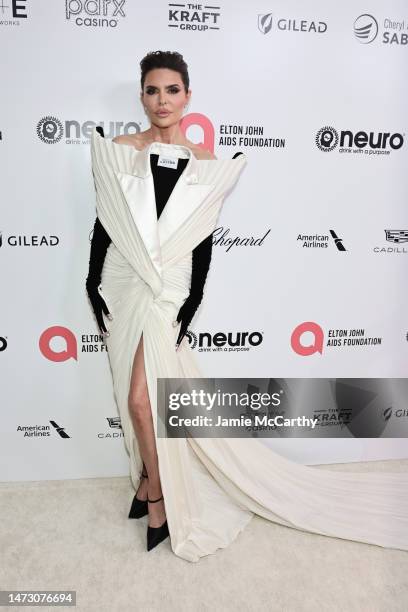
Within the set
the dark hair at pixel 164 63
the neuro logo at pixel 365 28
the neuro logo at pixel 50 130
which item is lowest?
the neuro logo at pixel 50 130


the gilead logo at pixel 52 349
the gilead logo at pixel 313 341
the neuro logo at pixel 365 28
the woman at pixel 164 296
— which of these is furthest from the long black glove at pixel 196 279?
the neuro logo at pixel 365 28

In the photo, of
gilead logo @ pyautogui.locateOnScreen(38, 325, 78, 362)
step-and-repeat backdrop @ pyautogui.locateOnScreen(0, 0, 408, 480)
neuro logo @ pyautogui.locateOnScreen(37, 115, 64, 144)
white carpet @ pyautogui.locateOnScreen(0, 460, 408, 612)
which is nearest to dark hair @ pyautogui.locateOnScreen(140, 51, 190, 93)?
step-and-repeat backdrop @ pyautogui.locateOnScreen(0, 0, 408, 480)

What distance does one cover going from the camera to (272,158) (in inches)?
108

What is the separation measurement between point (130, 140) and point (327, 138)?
113cm

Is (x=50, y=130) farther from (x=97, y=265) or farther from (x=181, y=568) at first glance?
(x=181, y=568)

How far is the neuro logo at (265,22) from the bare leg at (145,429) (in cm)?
175

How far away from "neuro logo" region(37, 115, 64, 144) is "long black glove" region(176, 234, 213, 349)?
0.95m

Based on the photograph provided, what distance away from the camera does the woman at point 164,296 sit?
2.32 m

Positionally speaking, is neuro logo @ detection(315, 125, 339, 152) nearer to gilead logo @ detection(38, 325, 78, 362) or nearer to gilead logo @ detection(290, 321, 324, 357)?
gilead logo @ detection(290, 321, 324, 357)

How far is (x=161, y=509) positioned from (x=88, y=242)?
58.3 inches

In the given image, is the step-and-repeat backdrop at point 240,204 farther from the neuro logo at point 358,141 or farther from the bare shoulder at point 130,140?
the bare shoulder at point 130,140

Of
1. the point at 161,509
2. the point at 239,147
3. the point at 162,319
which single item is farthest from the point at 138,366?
the point at 239,147

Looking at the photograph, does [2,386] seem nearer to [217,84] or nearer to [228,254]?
[228,254]

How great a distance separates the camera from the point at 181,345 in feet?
8.67
